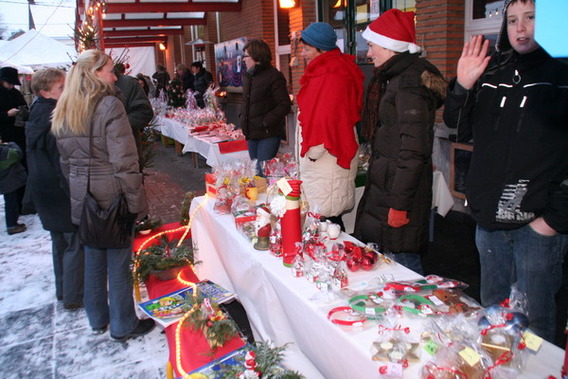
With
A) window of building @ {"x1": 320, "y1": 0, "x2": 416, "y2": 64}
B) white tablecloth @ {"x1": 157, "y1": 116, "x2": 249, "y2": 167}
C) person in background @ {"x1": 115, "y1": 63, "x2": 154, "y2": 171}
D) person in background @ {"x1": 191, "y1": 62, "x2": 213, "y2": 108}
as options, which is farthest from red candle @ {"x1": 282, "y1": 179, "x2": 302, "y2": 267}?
person in background @ {"x1": 191, "y1": 62, "x2": 213, "y2": 108}

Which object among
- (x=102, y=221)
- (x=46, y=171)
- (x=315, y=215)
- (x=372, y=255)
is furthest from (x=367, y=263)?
(x=46, y=171)

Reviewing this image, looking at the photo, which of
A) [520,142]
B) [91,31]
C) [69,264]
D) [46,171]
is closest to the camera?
[520,142]

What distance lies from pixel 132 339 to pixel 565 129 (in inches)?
102

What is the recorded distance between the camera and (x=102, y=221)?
8.16ft

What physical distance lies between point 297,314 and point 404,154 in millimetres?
911

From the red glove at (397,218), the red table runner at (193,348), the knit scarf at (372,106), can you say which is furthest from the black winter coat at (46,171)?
the red glove at (397,218)

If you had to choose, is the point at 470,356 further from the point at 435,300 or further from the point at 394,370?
the point at 435,300

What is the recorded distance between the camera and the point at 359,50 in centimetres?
744

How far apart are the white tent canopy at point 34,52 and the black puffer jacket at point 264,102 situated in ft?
34.8

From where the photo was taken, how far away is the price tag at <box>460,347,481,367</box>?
124 centimetres

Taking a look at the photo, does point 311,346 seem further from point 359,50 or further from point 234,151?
point 359,50

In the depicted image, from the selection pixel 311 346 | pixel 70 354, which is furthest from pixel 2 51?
pixel 311 346

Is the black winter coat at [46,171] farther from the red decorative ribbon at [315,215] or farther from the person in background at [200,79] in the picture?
the person in background at [200,79]

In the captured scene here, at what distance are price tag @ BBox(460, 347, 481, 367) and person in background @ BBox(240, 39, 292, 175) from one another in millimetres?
3635
